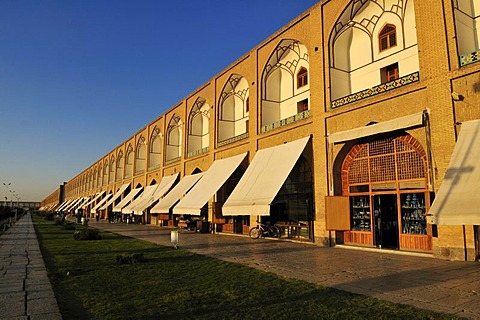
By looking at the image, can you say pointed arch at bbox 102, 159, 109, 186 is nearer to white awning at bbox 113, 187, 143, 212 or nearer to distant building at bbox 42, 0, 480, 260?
white awning at bbox 113, 187, 143, 212

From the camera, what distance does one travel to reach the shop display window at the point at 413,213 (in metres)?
9.50

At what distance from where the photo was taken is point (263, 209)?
36.5 ft

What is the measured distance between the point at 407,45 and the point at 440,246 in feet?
21.4

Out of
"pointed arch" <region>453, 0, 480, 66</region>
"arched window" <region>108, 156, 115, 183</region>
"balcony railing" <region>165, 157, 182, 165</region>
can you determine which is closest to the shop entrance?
"pointed arch" <region>453, 0, 480, 66</region>

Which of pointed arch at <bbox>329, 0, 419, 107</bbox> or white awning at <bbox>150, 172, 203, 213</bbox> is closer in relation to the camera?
pointed arch at <bbox>329, 0, 419, 107</bbox>

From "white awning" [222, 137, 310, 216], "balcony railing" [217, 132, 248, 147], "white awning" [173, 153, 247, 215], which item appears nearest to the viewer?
"white awning" [222, 137, 310, 216]

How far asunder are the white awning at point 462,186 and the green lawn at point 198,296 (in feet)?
10.9

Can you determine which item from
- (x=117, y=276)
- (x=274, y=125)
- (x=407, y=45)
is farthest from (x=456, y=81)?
(x=117, y=276)

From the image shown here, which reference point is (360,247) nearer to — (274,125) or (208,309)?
(274,125)

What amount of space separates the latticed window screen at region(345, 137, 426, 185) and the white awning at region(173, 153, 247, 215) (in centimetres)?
602

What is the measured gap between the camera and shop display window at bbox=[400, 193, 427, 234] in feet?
31.2

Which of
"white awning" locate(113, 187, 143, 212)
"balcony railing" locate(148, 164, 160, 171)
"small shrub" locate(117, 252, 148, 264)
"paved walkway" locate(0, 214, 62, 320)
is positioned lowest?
"paved walkway" locate(0, 214, 62, 320)

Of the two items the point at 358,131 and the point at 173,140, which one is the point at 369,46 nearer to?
the point at 358,131

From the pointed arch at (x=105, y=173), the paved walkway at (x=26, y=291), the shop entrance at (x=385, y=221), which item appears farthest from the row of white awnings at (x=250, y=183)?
the pointed arch at (x=105, y=173)
